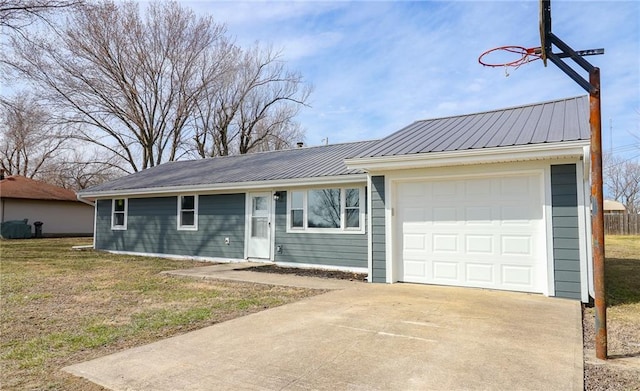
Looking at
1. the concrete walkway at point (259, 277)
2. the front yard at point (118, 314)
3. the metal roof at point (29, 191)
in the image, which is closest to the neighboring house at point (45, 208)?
the metal roof at point (29, 191)

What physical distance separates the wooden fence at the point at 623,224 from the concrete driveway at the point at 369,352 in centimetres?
2560

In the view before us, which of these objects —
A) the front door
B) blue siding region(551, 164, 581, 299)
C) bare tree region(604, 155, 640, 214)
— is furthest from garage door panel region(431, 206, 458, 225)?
bare tree region(604, 155, 640, 214)

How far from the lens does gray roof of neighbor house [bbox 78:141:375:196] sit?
1062 cm

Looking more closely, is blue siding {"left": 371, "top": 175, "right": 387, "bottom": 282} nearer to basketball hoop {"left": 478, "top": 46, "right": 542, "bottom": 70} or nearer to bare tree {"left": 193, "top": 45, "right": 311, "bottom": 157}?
basketball hoop {"left": 478, "top": 46, "right": 542, "bottom": 70}

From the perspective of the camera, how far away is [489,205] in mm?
6949

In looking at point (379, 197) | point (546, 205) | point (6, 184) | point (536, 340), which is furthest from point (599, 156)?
point (6, 184)

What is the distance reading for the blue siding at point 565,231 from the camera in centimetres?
615

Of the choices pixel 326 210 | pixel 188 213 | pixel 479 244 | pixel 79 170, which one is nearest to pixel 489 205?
pixel 479 244

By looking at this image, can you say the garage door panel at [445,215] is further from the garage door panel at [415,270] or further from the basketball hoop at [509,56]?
the basketball hoop at [509,56]

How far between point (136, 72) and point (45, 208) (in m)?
9.88

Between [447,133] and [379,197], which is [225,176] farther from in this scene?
[447,133]

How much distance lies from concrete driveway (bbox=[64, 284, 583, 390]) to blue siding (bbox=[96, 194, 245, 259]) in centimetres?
631

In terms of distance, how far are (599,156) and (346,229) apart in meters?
6.23

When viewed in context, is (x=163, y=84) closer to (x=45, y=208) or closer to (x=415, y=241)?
(x=45, y=208)
